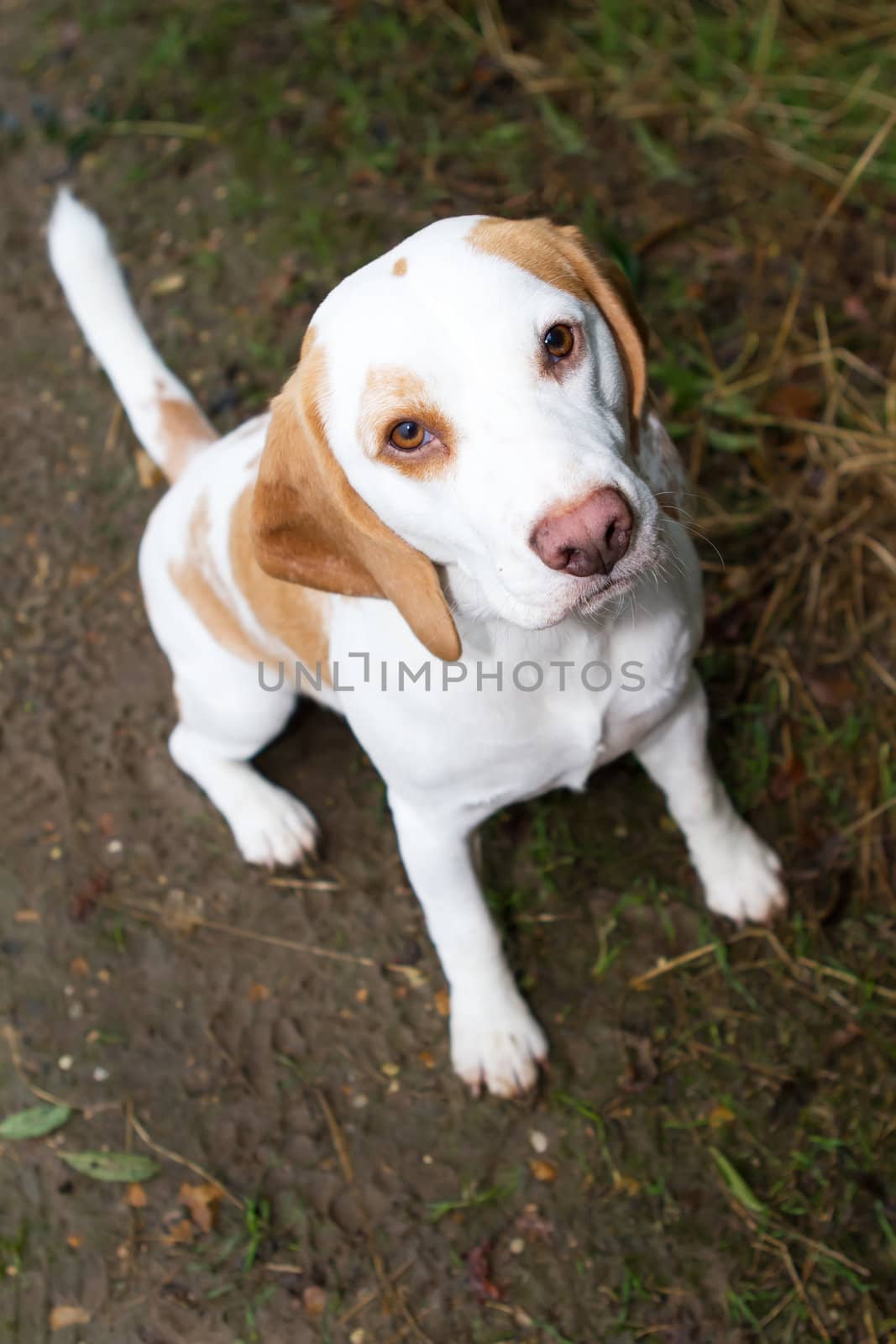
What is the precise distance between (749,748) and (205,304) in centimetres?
269

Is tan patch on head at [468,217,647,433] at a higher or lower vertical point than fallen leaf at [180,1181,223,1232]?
higher

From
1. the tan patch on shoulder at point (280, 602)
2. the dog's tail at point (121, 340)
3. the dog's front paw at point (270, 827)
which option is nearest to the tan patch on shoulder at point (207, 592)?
the tan patch on shoulder at point (280, 602)

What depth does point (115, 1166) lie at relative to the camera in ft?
11.2

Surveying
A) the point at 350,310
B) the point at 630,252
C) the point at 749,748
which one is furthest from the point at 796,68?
the point at 350,310

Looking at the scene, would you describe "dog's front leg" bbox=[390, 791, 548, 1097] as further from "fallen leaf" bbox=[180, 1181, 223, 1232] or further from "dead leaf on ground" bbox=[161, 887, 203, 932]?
"dead leaf on ground" bbox=[161, 887, 203, 932]

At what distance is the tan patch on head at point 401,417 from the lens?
6.73ft

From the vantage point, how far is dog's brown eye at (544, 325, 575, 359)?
2125mm

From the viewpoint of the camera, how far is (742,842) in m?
3.46

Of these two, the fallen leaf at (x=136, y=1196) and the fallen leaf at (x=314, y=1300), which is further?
the fallen leaf at (x=136, y=1196)

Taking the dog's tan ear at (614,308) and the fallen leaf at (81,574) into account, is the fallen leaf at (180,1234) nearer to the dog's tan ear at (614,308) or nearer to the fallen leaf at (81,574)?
the fallen leaf at (81,574)

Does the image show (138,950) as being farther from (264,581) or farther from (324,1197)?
(264,581)

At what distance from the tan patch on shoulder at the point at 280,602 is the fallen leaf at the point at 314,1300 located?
1.58m

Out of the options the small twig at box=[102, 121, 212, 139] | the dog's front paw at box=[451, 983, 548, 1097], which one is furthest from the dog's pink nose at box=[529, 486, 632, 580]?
the small twig at box=[102, 121, 212, 139]

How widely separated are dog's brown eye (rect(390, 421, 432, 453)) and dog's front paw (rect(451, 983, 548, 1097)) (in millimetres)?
1692
